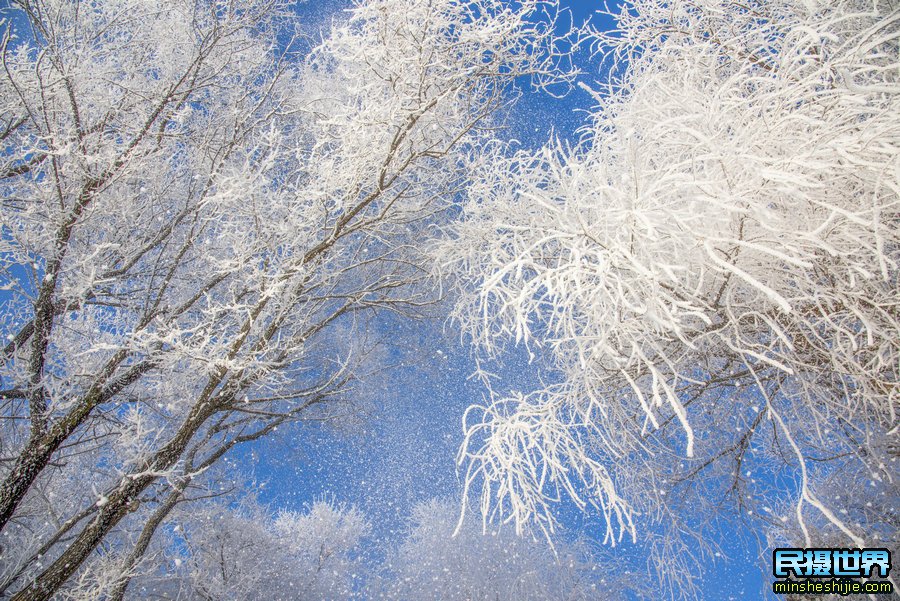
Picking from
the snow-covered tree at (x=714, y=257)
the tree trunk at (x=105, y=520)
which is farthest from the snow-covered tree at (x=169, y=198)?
the snow-covered tree at (x=714, y=257)

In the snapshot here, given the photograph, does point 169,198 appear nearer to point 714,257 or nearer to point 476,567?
point 714,257

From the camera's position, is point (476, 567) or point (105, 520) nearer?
point (105, 520)

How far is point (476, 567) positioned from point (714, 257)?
35.3 feet

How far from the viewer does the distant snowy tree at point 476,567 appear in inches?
392

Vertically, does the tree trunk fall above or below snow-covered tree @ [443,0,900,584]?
below

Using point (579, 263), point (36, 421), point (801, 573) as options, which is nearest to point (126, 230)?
point (36, 421)

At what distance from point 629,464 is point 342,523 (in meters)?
8.37

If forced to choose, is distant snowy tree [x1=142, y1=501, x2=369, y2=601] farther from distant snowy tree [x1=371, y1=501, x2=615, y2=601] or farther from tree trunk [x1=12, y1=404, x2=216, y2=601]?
tree trunk [x1=12, y1=404, x2=216, y2=601]

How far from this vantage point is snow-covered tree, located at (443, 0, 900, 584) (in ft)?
6.48

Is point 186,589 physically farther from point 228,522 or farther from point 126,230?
point 126,230

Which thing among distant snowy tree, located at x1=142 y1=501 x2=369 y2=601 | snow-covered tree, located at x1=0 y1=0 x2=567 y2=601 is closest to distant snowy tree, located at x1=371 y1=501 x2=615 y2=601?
distant snowy tree, located at x1=142 y1=501 x2=369 y2=601

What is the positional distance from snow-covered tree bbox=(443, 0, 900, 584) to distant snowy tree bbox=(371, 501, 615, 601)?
6.97 metres

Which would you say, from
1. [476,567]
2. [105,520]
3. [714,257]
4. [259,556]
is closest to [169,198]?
[105,520]

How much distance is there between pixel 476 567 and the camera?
1045 cm
